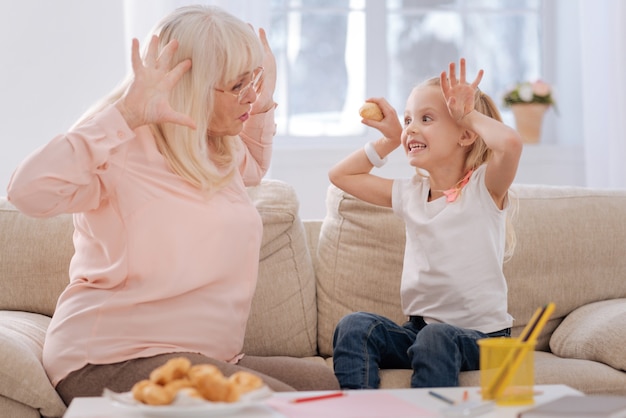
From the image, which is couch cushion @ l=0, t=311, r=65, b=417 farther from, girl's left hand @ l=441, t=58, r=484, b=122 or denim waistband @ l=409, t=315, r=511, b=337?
girl's left hand @ l=441, t=58, r=484, b=122

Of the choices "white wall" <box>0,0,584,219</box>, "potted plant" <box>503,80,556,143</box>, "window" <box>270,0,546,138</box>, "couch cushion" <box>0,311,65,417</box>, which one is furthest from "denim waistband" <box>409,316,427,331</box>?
"potted plant" <box>503,80,556,143</box>

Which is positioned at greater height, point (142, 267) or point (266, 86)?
point (266, 86)

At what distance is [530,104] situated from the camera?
13.4ft

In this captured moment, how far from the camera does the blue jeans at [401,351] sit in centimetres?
196

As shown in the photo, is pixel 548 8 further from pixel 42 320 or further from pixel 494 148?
pixel 42 320

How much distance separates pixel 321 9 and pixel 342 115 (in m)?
0.48

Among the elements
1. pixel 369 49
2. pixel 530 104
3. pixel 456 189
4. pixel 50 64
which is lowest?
Result: pixel 456 189

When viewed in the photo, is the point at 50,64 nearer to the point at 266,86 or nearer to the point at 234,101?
the point at 266,86

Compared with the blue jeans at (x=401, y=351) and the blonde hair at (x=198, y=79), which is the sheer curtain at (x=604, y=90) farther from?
the blonde hair at (x=198, y=79)

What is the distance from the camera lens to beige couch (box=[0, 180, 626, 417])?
2.39 metres

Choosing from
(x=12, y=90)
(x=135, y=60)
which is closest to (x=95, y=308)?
(x=135, y=60)

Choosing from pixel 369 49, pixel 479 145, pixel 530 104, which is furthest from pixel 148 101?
pixel 530 104

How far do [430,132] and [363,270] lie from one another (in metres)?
0.47

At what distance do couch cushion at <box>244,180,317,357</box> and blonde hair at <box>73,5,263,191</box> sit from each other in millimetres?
665
